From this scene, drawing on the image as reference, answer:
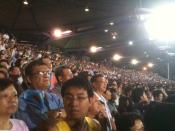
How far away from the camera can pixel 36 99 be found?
4020mm

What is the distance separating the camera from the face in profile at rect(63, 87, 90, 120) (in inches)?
124

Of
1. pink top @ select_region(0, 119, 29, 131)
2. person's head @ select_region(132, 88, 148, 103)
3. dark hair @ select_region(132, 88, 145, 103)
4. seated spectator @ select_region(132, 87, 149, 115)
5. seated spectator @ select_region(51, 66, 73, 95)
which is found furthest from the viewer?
dark hair @ select_region(132, 88, 145, 103)

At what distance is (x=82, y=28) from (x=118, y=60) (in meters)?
19.2

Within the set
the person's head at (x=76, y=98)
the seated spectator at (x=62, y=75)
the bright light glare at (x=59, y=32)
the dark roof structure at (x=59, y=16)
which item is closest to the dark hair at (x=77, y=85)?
the person's head at (x=76, y=98)

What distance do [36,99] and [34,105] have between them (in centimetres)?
8

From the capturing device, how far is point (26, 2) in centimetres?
1931

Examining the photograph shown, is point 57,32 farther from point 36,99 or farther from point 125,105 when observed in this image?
point 36,99

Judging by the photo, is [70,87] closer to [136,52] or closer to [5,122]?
[5,122]

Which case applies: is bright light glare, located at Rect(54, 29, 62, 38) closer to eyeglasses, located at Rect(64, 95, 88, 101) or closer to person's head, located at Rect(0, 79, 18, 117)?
person's head, located at Rect(0, 79, 18, 117)

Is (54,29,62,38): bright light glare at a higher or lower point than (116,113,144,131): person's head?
higher

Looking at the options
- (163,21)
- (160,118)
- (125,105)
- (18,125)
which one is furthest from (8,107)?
(163,21)

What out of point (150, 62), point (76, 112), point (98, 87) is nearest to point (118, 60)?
point (150, 62)

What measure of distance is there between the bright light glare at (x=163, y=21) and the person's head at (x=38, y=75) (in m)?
8.80

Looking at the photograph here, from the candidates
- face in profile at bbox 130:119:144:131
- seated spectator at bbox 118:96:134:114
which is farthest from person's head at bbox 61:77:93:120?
seated spectator at bbox 118:96:134:114
